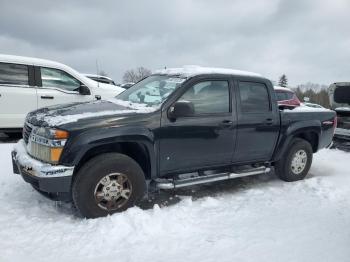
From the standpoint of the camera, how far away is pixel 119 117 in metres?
4.35

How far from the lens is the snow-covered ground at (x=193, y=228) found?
356cm

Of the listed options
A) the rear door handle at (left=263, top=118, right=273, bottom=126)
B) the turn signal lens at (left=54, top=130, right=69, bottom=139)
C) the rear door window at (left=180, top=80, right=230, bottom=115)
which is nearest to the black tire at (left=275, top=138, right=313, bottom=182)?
the rear door handle at (left=263, top=118, right=273, bottom=126)

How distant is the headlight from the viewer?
3992mm

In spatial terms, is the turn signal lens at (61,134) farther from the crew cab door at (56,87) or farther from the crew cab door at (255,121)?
the crew cab door at (56,87)

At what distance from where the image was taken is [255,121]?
5484 millimetres

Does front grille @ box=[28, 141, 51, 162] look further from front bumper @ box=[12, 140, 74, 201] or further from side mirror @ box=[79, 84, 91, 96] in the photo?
side mirror @ box=[79, 84, 91, 96]

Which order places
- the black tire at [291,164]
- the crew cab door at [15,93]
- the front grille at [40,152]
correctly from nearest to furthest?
the front grille at [40,152]
the black tire at [291,164]
the crew cab door at [15,93]

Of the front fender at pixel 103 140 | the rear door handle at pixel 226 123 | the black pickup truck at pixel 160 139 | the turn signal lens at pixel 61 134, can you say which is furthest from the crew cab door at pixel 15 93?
the rear door handle at pixel 226 123

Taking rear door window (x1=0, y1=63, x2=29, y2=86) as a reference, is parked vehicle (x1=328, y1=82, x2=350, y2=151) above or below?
below

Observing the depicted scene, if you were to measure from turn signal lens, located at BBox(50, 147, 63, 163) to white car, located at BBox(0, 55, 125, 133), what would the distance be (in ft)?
14.8

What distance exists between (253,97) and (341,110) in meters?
4.14

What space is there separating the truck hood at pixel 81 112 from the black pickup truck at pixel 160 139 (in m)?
0.01

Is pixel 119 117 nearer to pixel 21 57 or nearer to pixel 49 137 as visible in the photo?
pixel 49 137

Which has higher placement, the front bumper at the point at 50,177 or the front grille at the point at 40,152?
the front grille at the point at 40,152
